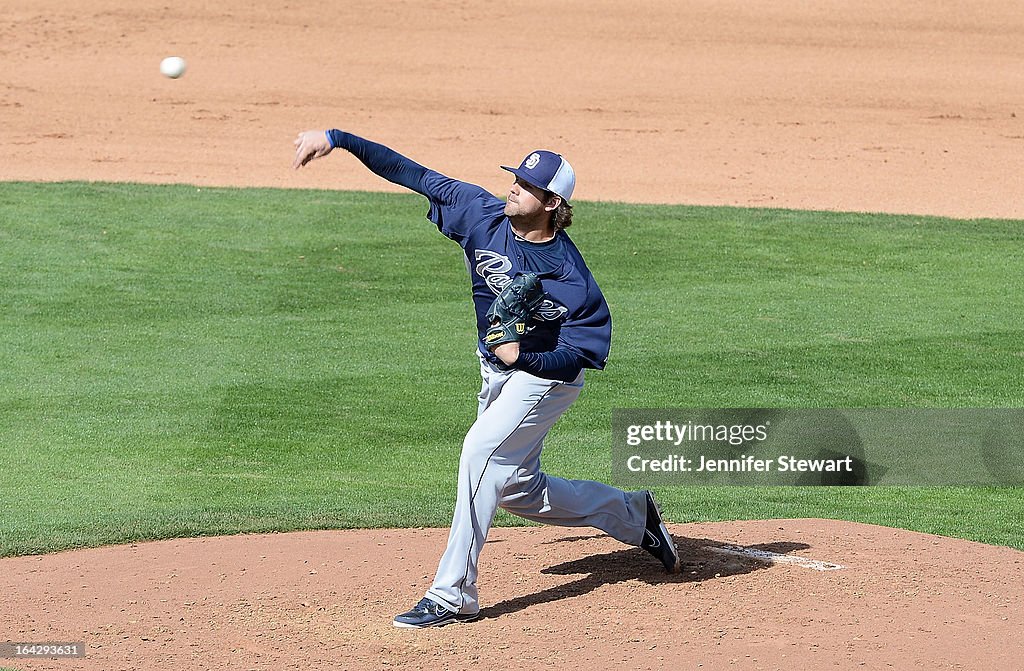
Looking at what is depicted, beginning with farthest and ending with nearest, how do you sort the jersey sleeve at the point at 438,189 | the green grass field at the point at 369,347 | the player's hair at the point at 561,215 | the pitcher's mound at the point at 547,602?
the green grass field at the point at 369,347 < the jersey sleeve at the point at 438,189 < the player's hair at the point at 561,215 < the pitcher's mound at the point at 547,602

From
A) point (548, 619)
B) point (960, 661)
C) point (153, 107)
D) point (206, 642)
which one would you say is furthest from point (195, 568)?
point (153, 107)

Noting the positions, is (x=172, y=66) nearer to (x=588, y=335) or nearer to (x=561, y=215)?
(x=561, y=215)

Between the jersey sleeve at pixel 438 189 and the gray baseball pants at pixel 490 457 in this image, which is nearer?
the gray baseball pants at pixel 490 457

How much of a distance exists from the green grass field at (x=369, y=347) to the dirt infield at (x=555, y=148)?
94 centimetres

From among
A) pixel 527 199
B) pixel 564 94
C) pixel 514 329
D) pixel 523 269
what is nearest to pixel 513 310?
pixel 514 329

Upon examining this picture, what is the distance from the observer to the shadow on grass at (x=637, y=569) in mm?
6039

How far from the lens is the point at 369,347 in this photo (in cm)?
1088

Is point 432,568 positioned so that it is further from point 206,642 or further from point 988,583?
point 988,583

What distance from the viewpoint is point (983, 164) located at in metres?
19.2

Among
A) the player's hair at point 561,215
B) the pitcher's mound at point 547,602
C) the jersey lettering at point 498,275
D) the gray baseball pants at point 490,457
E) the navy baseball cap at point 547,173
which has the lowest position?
the pitcher's mound at point 547,602

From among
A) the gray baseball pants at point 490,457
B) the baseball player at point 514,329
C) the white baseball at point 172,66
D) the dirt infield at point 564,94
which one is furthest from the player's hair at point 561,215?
the white baseball at point 172,66

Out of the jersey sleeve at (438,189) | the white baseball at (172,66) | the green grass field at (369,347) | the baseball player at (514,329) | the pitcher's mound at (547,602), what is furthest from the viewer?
the white baseball at (172,66)

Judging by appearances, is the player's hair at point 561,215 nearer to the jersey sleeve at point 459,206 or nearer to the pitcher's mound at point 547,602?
the jersey sleeve at point 459,206

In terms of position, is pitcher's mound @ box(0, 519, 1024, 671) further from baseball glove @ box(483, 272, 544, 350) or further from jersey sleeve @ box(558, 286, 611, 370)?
baseball glove @ box(483, 272, 544, 350)
